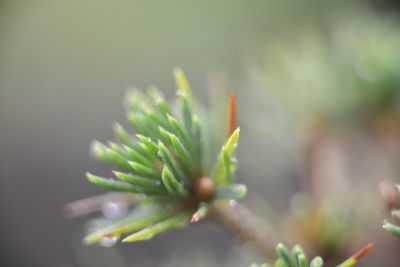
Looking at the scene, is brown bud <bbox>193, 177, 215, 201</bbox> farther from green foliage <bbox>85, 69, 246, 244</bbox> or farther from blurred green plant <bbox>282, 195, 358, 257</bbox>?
blurred green plant <bbox>282, 195, 358, 257</bbox>

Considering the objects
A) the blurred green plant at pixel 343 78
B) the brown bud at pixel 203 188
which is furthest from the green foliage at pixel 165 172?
the blurred green plant at pixel 343 78

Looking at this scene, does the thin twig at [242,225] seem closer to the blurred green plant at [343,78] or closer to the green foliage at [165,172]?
the green foliage at [165,172]

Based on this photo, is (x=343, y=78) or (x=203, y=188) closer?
(x=203, y=188)

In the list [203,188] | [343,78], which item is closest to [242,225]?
[203,188]

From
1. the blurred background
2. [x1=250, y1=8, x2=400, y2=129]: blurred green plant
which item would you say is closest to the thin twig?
the blurred background

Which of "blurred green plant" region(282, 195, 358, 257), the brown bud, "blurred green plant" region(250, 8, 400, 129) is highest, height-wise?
"blurred green plant" region(250, 8, 400, 129)

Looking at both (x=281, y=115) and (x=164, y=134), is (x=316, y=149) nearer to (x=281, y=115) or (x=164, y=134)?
(x=281, y=115)

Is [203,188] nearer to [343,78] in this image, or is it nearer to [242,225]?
[242,225]
